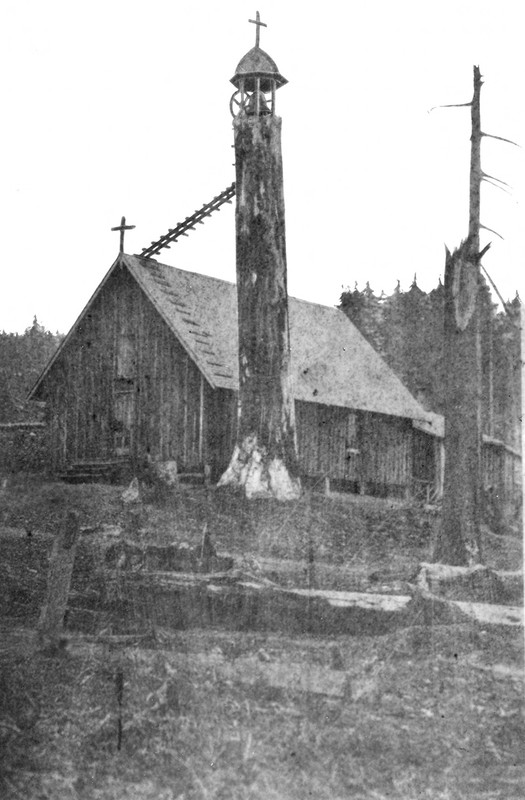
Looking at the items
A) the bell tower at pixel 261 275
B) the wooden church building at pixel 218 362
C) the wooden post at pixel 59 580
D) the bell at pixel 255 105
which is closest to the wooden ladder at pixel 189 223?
the wooden church building at pixel 218 362

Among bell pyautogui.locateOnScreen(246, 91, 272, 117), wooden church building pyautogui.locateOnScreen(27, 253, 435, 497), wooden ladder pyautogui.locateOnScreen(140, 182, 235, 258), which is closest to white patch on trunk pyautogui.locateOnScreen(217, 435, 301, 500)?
wooden church building pyautogui.locateOnScreen(27, 253, 435, 497)

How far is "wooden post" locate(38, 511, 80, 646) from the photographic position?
491 cm

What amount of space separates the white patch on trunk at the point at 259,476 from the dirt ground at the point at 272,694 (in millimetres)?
107

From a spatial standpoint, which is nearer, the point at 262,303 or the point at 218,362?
the point at 262,303

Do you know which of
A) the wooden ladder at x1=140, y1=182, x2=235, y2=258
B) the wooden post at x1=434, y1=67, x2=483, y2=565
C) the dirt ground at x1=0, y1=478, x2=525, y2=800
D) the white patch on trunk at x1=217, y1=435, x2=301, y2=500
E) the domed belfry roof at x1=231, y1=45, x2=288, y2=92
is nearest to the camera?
the dirt ground at x1=0, y1=478, x2=525, y2=800

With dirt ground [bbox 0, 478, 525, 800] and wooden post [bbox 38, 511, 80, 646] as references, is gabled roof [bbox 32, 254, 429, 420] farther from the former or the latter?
wooden post [bbox 38, 511, 80, 646]

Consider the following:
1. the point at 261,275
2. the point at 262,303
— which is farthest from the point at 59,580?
the point at 261,275

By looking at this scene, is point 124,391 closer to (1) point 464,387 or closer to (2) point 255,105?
(2) point 255,105

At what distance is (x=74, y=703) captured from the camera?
4.68 meters

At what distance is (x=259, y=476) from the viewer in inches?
197

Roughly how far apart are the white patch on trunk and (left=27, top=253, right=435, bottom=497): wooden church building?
12 centimetres

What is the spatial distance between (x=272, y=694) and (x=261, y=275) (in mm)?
2265

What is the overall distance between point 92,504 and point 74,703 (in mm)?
1094

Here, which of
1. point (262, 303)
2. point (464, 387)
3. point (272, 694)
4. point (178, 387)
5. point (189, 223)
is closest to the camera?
point (272, 694)
